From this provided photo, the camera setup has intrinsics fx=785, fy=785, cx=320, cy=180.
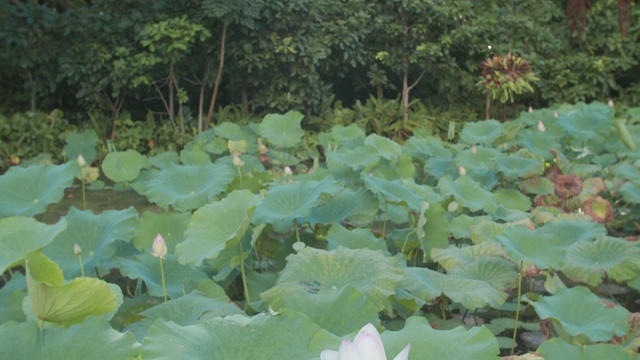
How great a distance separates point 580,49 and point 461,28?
1.54 meters

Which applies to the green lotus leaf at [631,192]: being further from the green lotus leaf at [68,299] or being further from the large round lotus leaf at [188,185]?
the green lotus leaf at [68,299]

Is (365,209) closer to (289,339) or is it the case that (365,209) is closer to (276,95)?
(289,339)

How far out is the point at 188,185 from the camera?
268 centimetres

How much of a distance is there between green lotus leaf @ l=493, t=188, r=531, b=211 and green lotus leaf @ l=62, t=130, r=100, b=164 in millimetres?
2625

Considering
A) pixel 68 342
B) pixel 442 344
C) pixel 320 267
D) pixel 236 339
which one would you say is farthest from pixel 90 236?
pixel 442 344

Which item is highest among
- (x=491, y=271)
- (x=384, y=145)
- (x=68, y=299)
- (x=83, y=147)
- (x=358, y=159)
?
(x=68, y=299)

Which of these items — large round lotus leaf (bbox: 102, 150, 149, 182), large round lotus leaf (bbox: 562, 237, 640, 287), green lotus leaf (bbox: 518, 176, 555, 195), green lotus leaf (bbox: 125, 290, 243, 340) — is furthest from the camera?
large round lotus leaf (bbox: 102, 150, 149, 182)

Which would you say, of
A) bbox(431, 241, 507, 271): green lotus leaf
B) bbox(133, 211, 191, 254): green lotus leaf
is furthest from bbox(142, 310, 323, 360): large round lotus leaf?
bbox(133, 211, 191, 254): green lotus leaf

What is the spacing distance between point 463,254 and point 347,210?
0.39 m

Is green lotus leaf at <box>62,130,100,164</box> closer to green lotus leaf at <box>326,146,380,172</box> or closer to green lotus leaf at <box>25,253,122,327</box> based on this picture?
green lotus leaf at <box>326,146,380,172</box>

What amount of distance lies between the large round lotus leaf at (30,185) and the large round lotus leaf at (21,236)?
1.74 ft

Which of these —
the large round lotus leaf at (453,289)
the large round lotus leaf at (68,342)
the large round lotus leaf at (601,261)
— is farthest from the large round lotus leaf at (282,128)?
the large round lotus leaf at (68,342)

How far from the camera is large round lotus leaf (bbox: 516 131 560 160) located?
3795 mm

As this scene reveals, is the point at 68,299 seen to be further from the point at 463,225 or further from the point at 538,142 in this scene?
the point at 538,142
